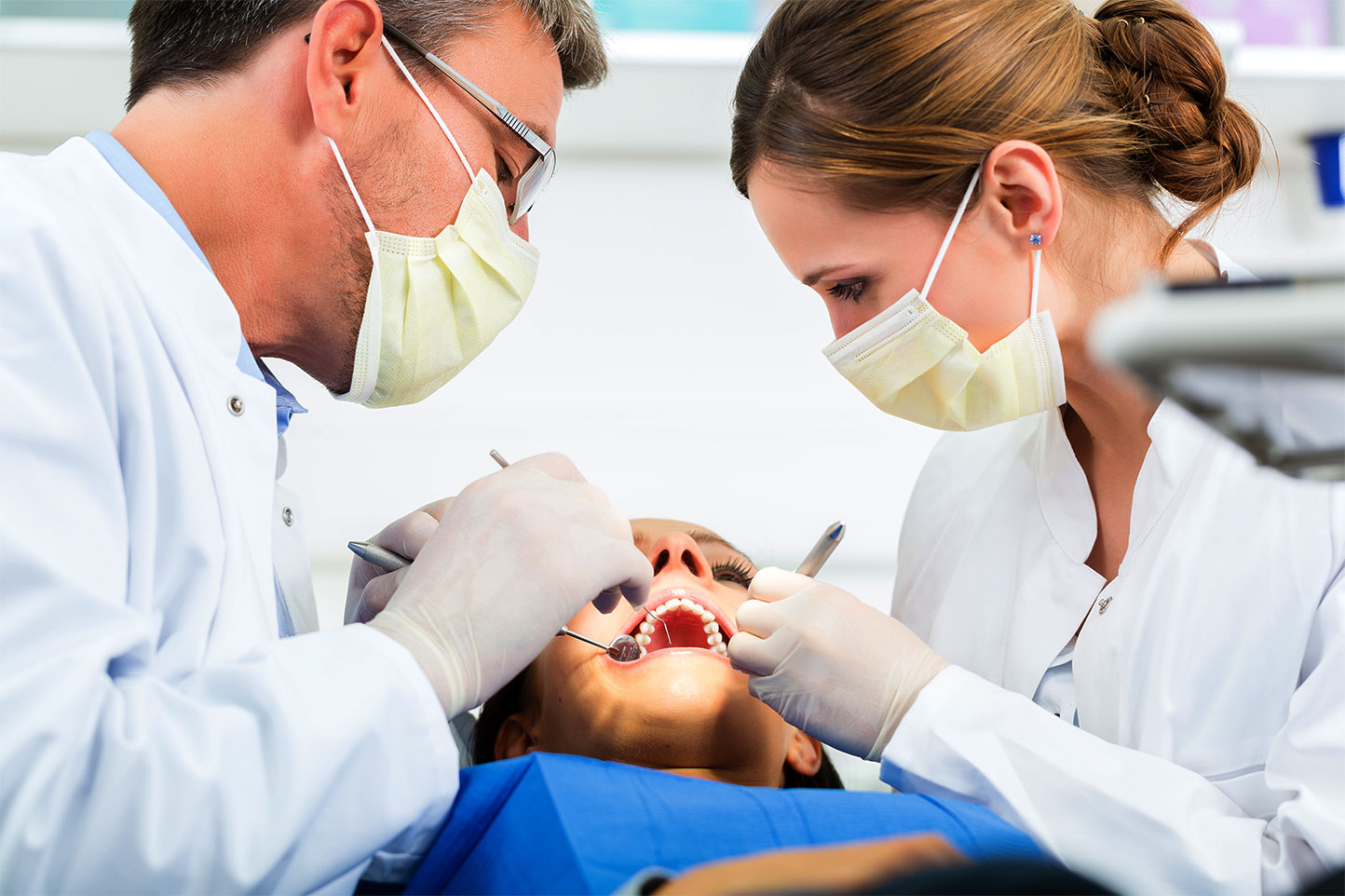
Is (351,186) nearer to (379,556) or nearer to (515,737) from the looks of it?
(379,556)

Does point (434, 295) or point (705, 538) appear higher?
point (434, 295)

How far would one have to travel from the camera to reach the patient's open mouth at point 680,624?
1607 mm

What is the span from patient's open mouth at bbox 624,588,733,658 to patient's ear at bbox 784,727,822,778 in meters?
0.25

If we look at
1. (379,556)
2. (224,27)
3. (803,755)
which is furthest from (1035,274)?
(224,27)

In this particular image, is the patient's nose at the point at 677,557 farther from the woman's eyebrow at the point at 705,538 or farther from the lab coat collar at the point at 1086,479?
the lab coat collar at the point at 1086,479

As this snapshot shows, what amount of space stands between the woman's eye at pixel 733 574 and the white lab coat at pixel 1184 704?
0.46 m

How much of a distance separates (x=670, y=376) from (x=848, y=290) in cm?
102

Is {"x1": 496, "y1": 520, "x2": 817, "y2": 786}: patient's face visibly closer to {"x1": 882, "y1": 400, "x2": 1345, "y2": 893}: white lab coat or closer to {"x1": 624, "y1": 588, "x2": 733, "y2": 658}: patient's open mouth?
{"x1": 624, "y1": 588, "x2": 733, "y2": 658}: patient's open mouth

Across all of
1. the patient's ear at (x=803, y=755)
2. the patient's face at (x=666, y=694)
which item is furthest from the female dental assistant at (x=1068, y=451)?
the patient's ear at (x=803, y=755)

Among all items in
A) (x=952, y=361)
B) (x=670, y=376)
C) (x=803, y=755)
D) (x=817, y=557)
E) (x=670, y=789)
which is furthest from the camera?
(x=670, y=376)

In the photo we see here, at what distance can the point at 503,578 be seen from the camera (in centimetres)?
119

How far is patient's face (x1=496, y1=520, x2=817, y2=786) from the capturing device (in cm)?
150

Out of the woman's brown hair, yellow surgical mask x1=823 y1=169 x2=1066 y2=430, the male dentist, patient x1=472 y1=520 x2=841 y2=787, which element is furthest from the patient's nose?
the woman's brown hair

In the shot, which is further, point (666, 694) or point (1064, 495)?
point (1064, 495)
